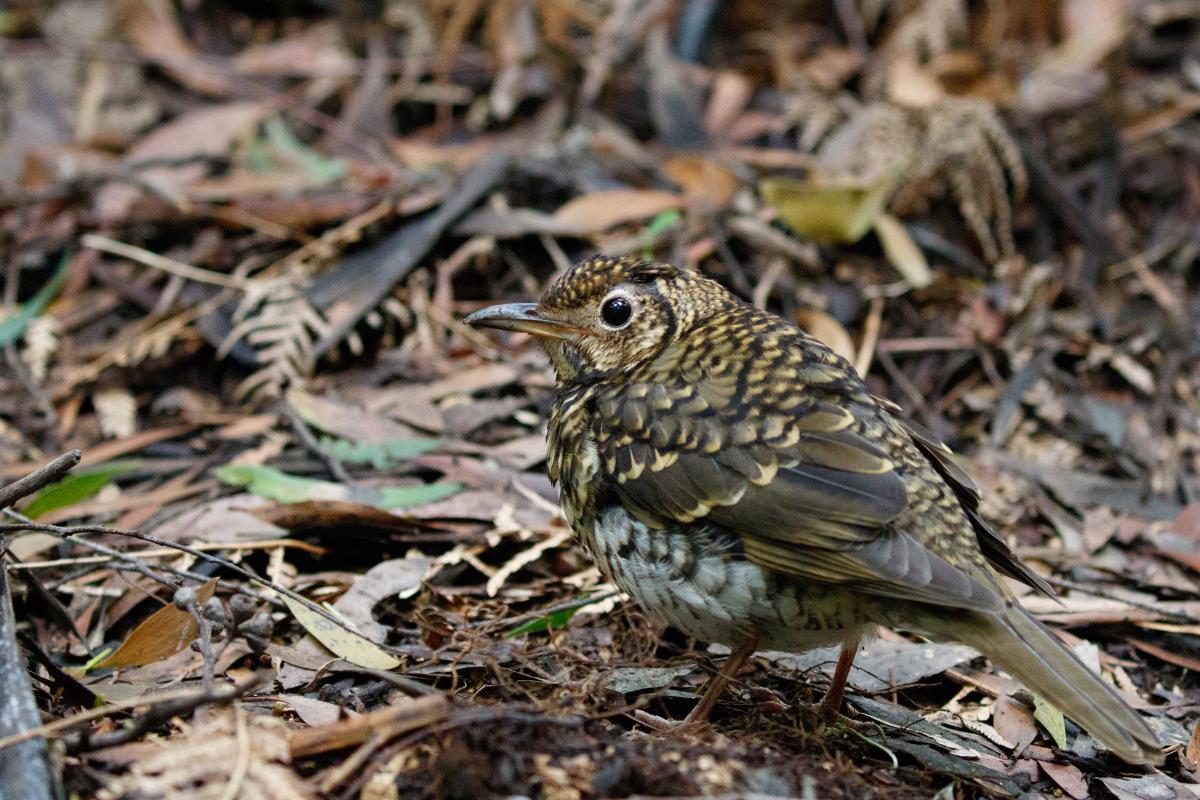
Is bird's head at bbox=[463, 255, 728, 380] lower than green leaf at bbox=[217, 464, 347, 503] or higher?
higher

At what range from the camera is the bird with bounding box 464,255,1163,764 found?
129 inches

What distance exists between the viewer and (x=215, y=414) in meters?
5.38

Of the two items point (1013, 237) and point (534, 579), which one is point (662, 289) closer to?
point (534, 579)

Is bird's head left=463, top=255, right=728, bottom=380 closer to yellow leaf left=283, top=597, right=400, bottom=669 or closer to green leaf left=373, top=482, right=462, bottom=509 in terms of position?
green leaf left=373, top=482, right=462, bottom=509

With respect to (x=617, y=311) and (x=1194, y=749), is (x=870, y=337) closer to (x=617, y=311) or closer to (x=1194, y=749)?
(x=617, y=311)

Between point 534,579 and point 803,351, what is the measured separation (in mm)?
1313

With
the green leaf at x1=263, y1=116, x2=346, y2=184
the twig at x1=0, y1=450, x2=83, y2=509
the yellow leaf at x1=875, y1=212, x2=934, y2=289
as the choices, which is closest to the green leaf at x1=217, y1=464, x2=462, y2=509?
the twig at x1=0, y1=450, x2=83, y2=509

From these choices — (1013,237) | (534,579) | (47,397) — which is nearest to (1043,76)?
(1013,237)

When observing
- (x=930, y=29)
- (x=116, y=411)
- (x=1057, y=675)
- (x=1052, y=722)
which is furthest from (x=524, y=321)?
(x=930, y=29)

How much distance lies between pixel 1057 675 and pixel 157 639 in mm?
2434

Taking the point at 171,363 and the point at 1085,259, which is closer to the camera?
the point at 171,363

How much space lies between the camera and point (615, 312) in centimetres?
408

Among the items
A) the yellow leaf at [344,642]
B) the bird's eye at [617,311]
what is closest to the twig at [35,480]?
the yellow leaf at [344,642]

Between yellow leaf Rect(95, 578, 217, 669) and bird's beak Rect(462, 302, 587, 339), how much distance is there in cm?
130
